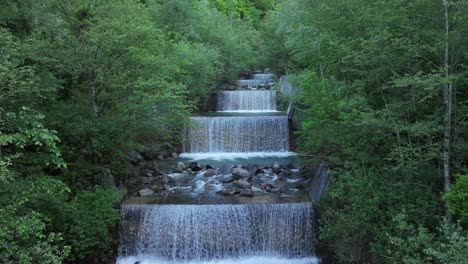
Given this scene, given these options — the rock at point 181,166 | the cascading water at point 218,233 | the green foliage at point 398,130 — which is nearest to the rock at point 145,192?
the cascading water at point 218,233

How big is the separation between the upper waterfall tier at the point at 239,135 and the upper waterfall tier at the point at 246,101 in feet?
14.3

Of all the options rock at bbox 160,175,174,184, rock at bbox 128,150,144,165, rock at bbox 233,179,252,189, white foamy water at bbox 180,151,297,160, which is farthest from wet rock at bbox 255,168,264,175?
rock at bbox 128,150,144,165

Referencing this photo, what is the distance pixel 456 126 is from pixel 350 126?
202 cm

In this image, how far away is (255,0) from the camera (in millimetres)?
47938

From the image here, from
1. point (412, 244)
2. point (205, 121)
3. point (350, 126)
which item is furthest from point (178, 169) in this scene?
point (412, 244)

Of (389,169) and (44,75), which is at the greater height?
(44,75)

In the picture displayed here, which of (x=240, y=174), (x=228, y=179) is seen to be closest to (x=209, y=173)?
(x=228, y=179)

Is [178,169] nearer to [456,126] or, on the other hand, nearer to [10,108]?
[10,108]

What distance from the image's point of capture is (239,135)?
16.4 m

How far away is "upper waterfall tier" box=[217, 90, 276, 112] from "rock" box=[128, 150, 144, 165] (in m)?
7.47

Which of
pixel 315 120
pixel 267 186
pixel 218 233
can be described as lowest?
pixel 218 233

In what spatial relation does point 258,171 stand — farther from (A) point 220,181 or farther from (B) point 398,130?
(B) point 398,130

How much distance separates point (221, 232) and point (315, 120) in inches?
147

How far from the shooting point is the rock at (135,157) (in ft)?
45.4
